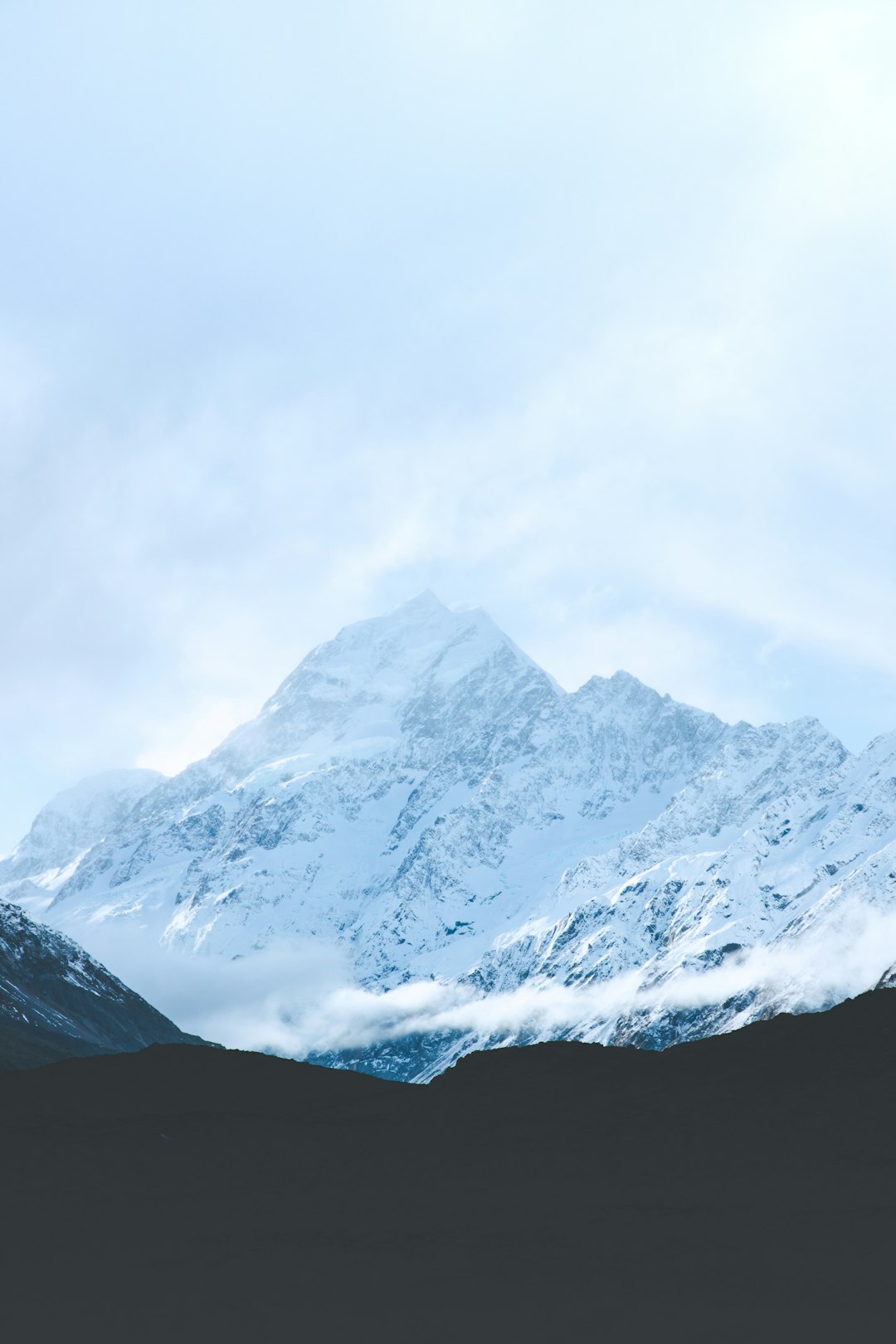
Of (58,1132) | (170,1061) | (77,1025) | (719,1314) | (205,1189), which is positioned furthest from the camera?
(77,1025)

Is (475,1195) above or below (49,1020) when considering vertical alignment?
above

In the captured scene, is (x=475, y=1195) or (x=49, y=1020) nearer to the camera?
(x=475, y=1195)

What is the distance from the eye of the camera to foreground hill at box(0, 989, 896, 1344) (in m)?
33.9

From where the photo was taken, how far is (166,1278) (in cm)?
3719

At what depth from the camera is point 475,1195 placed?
141 ft

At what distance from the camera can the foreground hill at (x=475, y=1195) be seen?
33875 mm

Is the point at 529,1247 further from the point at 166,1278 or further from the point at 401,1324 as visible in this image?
the point at 166,1278

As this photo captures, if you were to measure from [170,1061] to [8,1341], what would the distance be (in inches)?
1109

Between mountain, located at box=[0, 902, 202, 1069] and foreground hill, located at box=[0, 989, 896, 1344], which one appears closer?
foreground hill, located at box=[0, 989, 896, 1344]

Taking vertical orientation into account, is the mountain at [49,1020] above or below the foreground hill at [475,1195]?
below

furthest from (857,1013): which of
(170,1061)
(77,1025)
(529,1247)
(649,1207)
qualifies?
(77,1025)

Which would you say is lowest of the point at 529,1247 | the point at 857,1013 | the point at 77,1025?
the point at 77,1025

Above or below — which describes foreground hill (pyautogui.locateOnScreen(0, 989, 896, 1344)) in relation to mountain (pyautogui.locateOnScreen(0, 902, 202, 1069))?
above

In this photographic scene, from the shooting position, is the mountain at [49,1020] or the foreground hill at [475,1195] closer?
the foreground hill at [475,1195]
